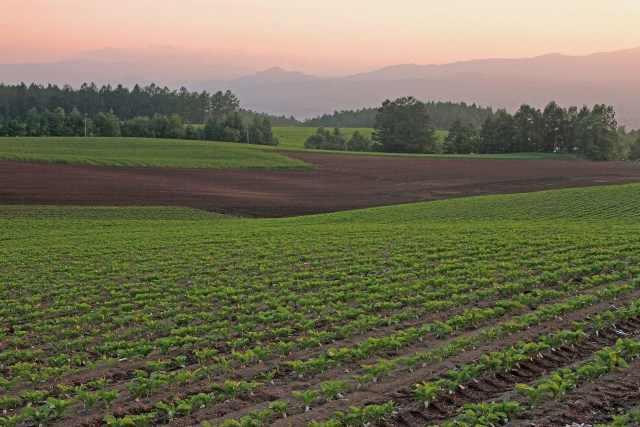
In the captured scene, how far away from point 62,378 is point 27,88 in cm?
19325

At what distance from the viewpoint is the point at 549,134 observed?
426 ft

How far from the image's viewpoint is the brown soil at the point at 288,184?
174ft

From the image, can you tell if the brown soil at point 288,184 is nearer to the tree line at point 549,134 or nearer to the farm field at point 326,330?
the farm field at point 326,330

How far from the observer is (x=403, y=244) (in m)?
28.1

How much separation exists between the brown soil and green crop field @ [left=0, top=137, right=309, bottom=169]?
13.6 ft

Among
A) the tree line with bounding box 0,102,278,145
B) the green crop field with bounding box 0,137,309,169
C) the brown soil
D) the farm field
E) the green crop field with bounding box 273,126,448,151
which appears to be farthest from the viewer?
the green crop field with bounding box 273,126,448,151

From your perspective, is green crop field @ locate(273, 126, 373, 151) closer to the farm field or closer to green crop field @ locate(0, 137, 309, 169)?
green crop field @ locate(0, 137, 309, 169)

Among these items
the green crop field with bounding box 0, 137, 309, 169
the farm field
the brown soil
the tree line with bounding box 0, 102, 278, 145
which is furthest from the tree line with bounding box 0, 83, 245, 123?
the farm field

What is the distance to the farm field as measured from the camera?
11.0 metres

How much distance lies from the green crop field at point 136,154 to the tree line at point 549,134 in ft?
173

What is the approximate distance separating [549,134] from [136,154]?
77243mm

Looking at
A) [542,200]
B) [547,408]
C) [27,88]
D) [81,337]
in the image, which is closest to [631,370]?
[547,408]

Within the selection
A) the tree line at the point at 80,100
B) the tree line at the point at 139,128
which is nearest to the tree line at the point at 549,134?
the tree line at the point at 139,128

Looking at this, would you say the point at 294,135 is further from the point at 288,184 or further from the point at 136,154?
the point at 288,184
